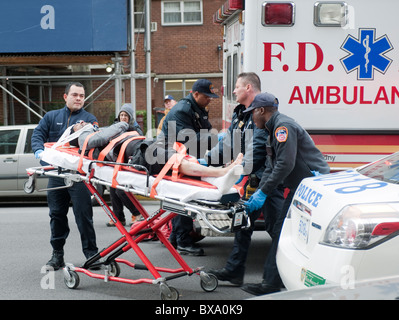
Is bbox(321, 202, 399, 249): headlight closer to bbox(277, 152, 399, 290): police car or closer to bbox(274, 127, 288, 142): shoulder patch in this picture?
bbox(277, 152, 399, 290): police car

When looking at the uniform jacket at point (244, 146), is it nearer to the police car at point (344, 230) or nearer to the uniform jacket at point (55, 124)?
the police car at point (344, 230)

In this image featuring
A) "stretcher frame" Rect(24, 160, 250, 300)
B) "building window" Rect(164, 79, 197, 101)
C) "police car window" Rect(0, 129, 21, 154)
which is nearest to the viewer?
"stretcher frame" Rect(24, 160, 250, 300)

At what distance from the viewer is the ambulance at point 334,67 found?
627 centimetres

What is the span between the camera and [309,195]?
4480 mm

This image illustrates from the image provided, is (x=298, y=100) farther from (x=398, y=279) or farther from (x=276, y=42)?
(x=398, y=279)

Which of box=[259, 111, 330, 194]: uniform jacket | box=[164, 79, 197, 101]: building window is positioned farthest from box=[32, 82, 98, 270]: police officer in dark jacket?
box=[164, 79, 197, 101]: building window

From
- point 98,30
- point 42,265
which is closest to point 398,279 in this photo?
point 42,265

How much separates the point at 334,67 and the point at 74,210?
2965 mm

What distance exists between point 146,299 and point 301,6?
125 inches

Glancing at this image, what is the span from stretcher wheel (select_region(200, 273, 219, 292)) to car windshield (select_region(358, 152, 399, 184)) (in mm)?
1745

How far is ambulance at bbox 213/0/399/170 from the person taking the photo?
6273 mm

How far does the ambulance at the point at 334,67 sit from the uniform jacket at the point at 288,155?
93cm

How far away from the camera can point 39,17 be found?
1464cm

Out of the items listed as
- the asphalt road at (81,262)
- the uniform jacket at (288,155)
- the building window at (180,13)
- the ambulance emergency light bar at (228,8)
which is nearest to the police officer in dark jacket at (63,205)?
the asphalt road at (81,262)
